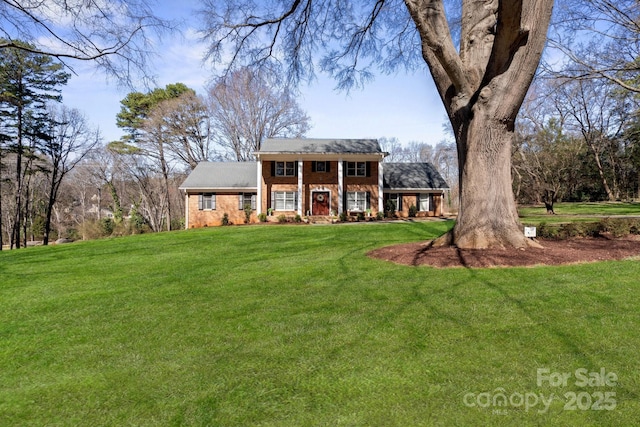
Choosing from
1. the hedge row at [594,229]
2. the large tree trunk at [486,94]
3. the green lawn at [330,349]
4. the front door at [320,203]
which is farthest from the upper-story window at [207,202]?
the hedge row at [594,229]

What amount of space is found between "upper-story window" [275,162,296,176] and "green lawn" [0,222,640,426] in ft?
62.8

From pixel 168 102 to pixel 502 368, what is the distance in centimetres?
3418

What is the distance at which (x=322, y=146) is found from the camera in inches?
1008

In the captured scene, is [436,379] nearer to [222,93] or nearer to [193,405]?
[193,405]

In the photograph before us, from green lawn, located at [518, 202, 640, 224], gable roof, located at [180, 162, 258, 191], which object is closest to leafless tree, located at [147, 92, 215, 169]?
gable roof, located at [180, 162, 258, 191]

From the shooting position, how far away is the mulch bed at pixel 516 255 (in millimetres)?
6258

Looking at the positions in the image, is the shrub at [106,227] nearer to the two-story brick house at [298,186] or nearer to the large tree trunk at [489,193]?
the two-story brick house at [298,186]

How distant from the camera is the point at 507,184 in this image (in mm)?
7406

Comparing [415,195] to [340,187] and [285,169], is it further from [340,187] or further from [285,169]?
[285,169]

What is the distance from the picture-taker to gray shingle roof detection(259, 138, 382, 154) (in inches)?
957

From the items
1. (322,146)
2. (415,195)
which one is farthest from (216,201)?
(415,195)

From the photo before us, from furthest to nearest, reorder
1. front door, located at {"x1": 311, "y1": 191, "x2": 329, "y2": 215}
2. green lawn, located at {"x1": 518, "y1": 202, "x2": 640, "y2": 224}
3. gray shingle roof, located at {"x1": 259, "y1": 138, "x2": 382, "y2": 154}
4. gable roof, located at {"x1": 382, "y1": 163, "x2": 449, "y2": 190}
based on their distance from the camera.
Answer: gable roof, located at {"x1": 382, "y1": 163, "x2": 449, "y2": 190} → front door, located at {"x1": 311, "y1": 191, "x2": 329, "y2": 215} → gray shingle roof, located at {"x1": 259, "y1": 138, "x2": 382, "y2": 154} → green lawn, located at {"x1": 518, "y1": 202, "x2": 640, "y2": 224}

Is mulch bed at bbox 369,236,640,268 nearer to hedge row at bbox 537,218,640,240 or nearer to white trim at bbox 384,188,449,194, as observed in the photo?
hedge row at bbox 537,218,640,240

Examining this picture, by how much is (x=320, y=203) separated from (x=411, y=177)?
7807mm
